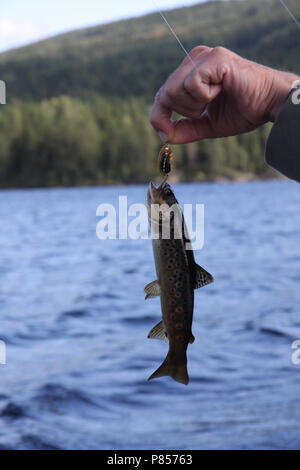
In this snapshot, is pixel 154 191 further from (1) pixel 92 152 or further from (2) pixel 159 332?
(1) pixel 92 152

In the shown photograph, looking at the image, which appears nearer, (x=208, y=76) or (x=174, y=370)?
(x=208, y=76)

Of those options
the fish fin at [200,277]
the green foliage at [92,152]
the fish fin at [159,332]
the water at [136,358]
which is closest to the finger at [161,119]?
the fish fin at [200,277]

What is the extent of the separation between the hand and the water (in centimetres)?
463

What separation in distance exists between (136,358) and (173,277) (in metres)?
7.93

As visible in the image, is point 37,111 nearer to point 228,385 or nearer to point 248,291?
point 248,291

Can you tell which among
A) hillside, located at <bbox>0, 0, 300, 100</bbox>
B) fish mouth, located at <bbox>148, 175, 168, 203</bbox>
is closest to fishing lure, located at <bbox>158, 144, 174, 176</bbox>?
fish mouth, located at <bbox>148, 175, 168, 203</bbox>

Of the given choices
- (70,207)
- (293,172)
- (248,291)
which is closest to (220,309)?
(248,291)

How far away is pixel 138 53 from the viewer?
164 metres

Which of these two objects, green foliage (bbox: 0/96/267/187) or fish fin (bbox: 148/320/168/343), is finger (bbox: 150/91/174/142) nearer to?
fish fin (bbox: 148/320/168/343)

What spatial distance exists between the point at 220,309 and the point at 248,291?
2.19m

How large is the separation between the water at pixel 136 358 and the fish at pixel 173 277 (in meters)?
4.42

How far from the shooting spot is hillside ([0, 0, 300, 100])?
A: 438ft

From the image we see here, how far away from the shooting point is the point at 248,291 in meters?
16.0

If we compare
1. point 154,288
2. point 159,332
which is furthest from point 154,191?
point 159,332
